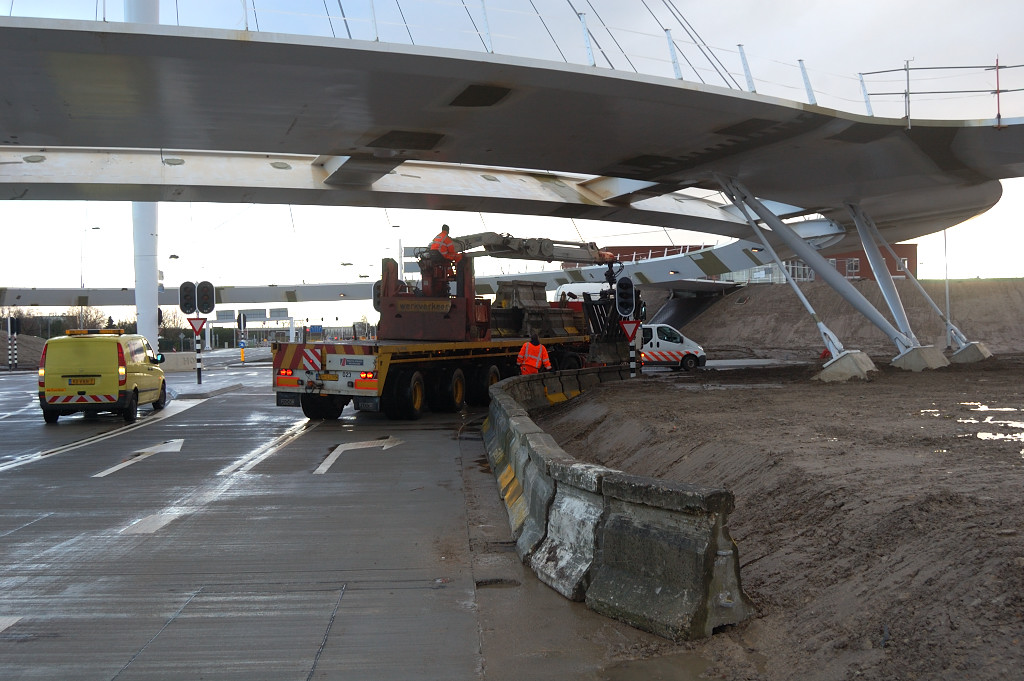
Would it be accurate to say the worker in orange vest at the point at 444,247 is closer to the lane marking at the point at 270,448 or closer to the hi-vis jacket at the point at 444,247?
the hi-vis jacket at the point at 444,247

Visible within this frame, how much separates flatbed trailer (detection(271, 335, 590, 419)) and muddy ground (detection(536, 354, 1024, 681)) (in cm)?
556

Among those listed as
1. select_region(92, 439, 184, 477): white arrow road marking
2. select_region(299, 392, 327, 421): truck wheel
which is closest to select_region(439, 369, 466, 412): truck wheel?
select_region(299, 392, 327, 421): truck wheel

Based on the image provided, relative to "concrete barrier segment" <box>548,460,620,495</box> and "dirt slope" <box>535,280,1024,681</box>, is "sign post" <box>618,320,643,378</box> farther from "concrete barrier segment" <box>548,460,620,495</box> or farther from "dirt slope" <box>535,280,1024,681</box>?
"concrete barrier segment" <box>548,460,620,495</box>

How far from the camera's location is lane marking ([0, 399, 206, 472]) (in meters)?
13.1

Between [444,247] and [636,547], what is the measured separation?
51.7 feet

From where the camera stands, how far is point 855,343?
183 ft

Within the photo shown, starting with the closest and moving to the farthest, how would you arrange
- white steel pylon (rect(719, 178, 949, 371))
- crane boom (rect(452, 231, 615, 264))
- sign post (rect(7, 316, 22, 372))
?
crane boom (rect(452, 231, 615, 264))
white steel pylon (rect(719, 178, 949, 371))
sign post (rect(7, 316, 22, 372))

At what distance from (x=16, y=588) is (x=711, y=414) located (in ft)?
32.5

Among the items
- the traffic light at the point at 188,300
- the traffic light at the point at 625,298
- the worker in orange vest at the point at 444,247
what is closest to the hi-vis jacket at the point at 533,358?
the worker in orange vest at the point at 444,247

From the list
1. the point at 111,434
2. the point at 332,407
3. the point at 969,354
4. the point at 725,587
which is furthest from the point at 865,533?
the point at 969,354

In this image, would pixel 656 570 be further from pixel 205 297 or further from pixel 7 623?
pixel 205 297

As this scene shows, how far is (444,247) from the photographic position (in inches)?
810

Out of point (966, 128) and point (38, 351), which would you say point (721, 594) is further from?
point (38, 351)

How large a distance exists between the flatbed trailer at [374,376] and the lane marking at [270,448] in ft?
1.80
